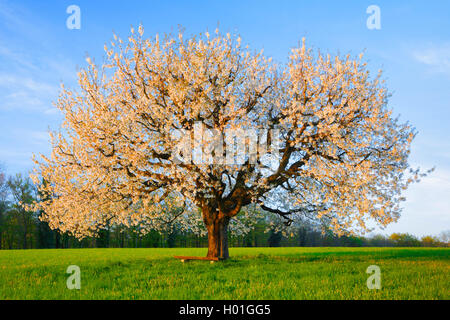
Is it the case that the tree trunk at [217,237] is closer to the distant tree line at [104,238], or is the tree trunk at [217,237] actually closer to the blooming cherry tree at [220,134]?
the blooming cherry tree at [220,134]

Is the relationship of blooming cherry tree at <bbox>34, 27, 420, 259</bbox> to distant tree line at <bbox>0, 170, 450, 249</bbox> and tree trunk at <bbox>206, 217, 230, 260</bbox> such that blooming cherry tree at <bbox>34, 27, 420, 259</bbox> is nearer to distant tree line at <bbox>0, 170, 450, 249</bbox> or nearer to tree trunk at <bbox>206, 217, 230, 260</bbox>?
tree trunk at <bbox>206, 217, 230, 260</bbox>

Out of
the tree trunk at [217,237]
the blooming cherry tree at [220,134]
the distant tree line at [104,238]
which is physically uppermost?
the blooming cherry tree at [220,134]

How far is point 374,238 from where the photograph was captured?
67625 millimetres

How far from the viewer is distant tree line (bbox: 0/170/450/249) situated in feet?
206

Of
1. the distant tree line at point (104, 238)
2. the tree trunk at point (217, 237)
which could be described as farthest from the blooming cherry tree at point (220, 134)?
the distant tree line at point (104, 238)

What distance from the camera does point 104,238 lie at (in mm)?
79125

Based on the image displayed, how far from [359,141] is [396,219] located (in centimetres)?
489

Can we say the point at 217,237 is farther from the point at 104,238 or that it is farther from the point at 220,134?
the point at 104,238

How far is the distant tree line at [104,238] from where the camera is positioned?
62.9 meters

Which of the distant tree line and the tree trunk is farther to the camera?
the distant tree line

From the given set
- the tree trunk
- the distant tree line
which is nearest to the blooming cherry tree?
the tree trunk

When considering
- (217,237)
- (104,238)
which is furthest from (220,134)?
(104,238)

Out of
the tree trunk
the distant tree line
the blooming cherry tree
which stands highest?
the blooming cherry tree
